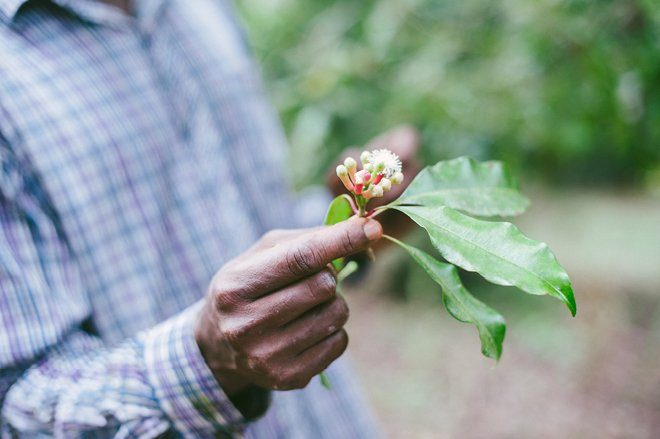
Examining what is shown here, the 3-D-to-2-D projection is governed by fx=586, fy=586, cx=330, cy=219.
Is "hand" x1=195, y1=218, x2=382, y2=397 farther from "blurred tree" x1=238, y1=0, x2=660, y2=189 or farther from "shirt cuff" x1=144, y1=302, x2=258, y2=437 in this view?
"blurred tree" x1=238, y1=0, x2=660, y2=189

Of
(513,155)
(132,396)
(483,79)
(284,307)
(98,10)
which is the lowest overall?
(513,155)

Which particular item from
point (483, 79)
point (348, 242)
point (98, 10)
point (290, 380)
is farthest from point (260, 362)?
point (483, 79)

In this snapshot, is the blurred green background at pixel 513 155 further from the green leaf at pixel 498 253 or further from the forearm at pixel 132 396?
the forearm at pixel 132 396

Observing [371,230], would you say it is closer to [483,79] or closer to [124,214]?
[124,214]

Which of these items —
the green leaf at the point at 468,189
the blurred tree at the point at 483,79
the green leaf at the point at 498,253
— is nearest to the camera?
the green leaf at the point at 498,253

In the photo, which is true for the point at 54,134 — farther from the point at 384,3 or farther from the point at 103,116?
the point at 384,3

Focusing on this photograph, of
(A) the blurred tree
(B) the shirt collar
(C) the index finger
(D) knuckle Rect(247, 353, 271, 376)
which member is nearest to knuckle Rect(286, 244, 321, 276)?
(C) the index finger

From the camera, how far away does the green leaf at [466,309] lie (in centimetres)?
57

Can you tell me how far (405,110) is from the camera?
1972mm

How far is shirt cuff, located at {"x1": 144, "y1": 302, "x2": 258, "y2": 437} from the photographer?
0.67 m

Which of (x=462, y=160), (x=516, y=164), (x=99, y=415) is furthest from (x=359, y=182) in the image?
(x=516, y=164)

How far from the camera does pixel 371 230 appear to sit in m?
0.54

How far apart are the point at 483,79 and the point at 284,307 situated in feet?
4.65

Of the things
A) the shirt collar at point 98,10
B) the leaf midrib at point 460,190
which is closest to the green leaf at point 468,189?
the leaf midrib at point 460,190
